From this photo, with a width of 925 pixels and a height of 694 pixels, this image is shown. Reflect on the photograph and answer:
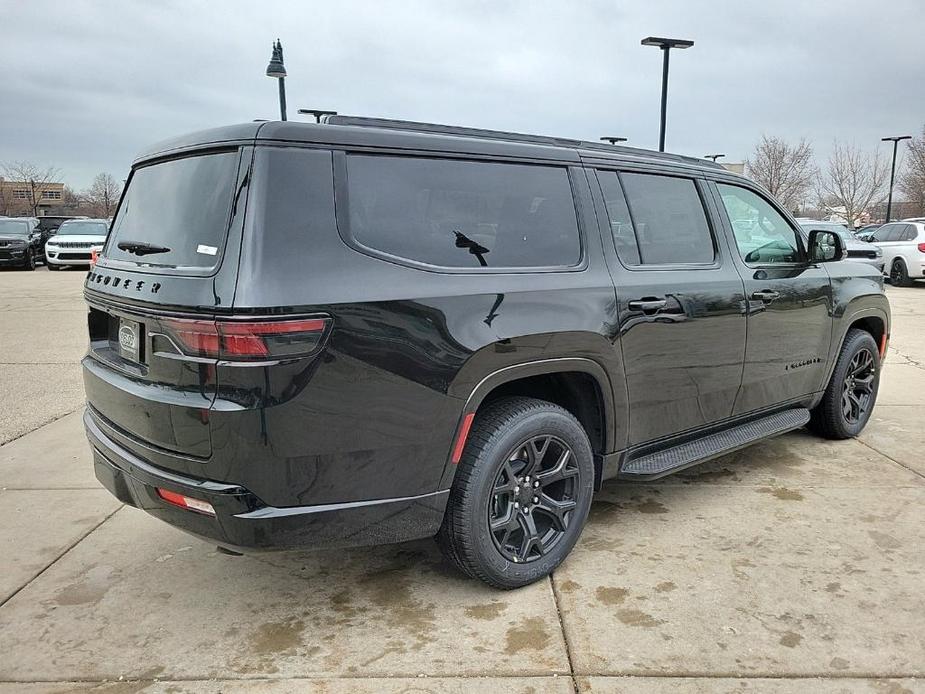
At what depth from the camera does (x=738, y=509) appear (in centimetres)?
383

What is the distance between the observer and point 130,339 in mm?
2641

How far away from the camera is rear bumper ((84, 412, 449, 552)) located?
7.72 feet

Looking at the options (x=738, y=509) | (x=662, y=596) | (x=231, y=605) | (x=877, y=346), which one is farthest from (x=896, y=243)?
(x=231, y=605)

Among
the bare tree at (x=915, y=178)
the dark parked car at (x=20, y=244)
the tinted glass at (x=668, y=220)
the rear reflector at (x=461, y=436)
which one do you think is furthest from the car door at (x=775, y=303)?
the bare tree at (x=915, y=178)

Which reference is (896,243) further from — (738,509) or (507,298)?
(507,298)

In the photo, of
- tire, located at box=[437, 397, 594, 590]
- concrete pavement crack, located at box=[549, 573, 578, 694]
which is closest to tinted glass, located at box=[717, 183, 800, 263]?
tire, located at box=[437, 397, 594, 590]

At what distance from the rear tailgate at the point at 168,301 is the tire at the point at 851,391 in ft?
13.4

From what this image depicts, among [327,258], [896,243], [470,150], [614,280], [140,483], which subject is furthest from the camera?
[896,243]

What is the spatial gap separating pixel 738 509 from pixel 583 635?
1.57 meters

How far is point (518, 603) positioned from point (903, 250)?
17.9m

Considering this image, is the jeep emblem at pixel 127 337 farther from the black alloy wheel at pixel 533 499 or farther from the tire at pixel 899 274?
the tire at pixel 899 274

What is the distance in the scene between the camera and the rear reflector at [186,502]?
240 centimetres

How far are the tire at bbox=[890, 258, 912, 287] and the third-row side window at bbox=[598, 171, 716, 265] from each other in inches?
644

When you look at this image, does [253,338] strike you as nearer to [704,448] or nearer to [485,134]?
[485,134]
